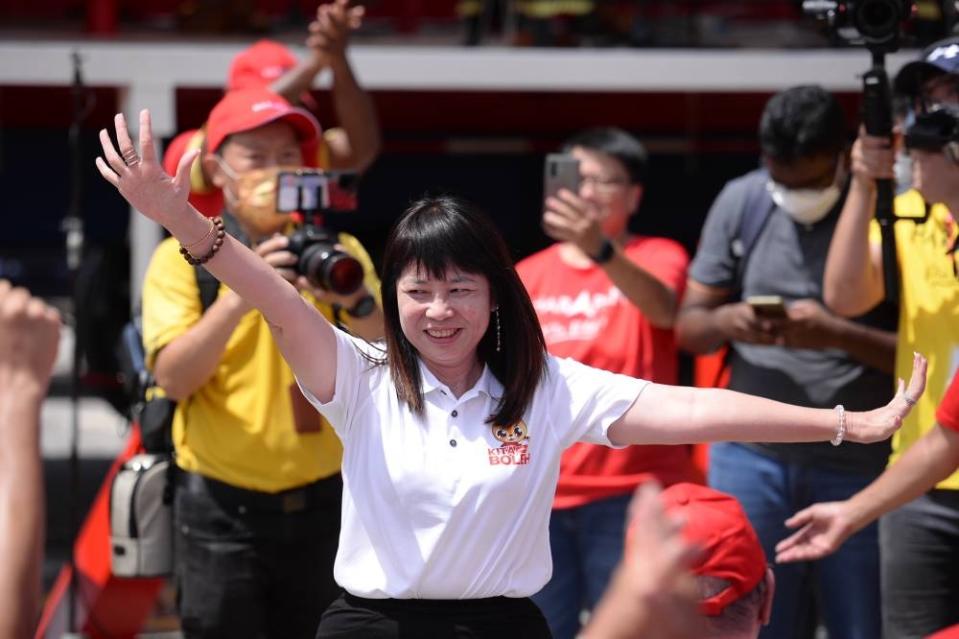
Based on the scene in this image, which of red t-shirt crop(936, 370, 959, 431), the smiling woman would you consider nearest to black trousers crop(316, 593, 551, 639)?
the smiling woman

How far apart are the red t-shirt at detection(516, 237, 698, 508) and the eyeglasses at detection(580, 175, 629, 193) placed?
0.22m

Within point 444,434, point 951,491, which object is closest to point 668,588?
point 444,434

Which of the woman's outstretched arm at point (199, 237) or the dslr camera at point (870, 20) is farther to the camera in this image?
the dslr camera at point (870, 20)

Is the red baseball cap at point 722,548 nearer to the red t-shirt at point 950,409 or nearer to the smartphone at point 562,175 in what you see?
the red t-shirt at point 950,409

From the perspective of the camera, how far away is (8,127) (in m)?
8.77

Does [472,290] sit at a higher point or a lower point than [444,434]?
higher

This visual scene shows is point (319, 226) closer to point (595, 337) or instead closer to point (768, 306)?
point (595, 337)

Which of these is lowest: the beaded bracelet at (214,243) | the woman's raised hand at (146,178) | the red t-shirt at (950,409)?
the red t-shirt at (950,409)

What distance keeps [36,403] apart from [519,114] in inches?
273

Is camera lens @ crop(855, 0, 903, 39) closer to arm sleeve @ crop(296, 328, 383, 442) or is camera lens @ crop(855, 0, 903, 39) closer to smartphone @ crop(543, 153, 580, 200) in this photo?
smartphone @ crop(543, 153, 580, 200)

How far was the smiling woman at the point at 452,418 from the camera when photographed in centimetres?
273

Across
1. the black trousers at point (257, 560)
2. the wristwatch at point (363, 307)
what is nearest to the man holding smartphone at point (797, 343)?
the wristwatch at point (363, 307)

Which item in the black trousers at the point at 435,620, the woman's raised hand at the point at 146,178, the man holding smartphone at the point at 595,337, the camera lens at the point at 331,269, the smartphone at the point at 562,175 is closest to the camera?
the woman's raised hand at the point at 146,178

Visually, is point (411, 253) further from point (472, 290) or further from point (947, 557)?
point (947, 557)
